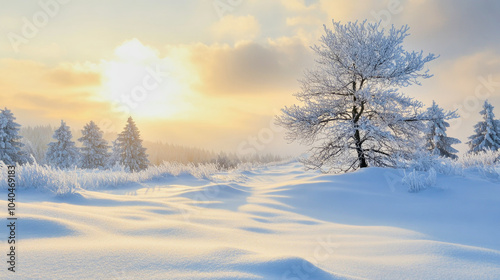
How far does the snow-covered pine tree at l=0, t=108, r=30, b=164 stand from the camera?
930 inches

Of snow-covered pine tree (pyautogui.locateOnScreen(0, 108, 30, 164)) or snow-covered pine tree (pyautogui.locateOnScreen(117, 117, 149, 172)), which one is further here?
snow-covered pine tree (pyautogui.locateOnScreen(117, 117, 149, 172))

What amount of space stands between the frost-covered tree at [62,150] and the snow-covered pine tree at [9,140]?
403 cm

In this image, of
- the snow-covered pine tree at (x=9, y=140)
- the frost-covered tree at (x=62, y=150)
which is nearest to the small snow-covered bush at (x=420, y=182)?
the snow-covered pine tree at (x=9, y=140)

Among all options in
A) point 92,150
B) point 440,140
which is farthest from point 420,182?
point 92,150

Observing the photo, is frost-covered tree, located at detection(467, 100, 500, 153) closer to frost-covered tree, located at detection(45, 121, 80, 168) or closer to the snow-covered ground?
the snow-covered ground

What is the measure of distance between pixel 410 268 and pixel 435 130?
87.4 ft

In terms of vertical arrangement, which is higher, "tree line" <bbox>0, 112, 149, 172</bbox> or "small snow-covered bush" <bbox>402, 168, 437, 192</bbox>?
"tree line" <bbox>0, 112, 149, 172</bbox>

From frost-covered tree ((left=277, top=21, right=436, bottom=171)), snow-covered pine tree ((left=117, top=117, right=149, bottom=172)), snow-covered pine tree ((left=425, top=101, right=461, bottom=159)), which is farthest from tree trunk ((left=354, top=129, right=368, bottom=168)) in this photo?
snow-covered pine tree ((left=117, top=117, right=149, bottom=172))

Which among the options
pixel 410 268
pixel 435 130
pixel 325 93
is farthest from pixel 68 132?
pixel 435 130

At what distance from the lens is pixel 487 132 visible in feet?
83.3

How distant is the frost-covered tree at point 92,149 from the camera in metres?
30.6

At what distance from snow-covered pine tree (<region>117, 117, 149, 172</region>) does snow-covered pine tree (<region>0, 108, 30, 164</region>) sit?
826cm

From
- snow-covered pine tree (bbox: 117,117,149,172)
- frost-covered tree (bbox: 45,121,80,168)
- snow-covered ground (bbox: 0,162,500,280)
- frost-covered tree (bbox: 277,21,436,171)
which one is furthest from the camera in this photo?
frost-covered tree (bbox: 45,121,80,168)

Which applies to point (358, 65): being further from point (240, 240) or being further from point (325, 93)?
point (240, 240)
